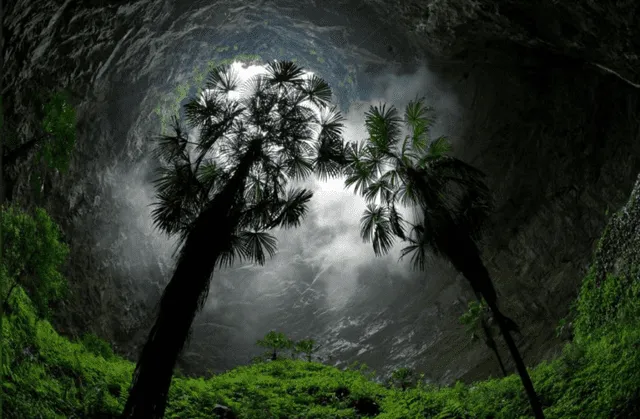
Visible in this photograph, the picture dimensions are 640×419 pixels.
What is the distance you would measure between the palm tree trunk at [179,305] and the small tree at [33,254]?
4.43 m

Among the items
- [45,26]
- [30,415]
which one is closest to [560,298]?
[30,415]

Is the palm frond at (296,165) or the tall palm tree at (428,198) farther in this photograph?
the palm frond at (296,165)

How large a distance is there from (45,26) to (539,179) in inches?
616

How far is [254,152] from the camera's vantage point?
11.1 metres

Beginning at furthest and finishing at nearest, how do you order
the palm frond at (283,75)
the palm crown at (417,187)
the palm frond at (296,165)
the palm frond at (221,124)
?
the palm frond at (283,75)
the palm frond at (296,165)
the palm frond at (221,124)
the palm crown at (417,187)

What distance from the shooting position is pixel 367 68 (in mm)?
22547

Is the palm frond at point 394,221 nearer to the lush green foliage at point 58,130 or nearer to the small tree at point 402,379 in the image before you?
the small tree at point 402,379

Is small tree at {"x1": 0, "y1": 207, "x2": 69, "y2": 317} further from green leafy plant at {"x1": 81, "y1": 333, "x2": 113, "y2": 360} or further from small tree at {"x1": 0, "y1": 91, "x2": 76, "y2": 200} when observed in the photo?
green leafy plant at {"x1": 81, "y1": 333, "x2": 113, "y2": 360}

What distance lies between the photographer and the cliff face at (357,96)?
1259 centimetres

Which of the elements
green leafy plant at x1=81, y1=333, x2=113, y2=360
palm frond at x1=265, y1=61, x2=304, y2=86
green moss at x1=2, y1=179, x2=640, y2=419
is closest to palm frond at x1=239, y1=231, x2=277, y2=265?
green moss at x1=2, y1=179, x2=640, y2=419

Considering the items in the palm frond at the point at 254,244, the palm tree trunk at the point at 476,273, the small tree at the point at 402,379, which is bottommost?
the palm tree trunk at the point at 476,273

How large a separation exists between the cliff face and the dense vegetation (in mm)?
3910

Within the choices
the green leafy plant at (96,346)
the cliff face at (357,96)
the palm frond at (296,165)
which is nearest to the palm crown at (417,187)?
the palm frond at (296,165)

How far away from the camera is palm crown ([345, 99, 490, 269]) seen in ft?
29.3
